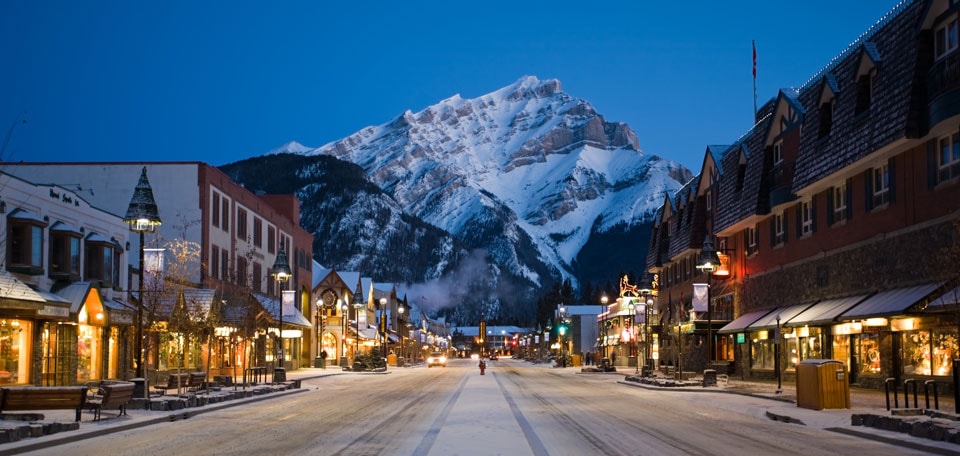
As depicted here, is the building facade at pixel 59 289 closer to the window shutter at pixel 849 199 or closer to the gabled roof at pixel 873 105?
the gabled roof at pixel 873 105

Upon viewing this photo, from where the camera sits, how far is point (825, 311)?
129ft

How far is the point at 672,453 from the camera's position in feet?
56.5

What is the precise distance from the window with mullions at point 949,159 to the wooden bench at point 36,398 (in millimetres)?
25978

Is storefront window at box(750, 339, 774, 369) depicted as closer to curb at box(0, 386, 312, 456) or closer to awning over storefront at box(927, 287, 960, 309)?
awning over storefront at box(927, 287, 960, 309)

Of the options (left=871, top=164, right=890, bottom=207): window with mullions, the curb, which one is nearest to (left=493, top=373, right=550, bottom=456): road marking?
the curb

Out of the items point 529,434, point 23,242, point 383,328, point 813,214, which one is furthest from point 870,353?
point 383,328

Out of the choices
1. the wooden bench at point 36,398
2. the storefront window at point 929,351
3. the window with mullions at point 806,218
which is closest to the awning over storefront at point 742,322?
the window with mullions at point 806,218

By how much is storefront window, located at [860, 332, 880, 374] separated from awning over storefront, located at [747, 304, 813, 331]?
5.76 metres

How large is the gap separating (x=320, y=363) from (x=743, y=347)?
42987 mm

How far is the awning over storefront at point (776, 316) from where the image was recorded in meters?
44.1

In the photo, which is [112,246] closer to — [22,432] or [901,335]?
[22,432]

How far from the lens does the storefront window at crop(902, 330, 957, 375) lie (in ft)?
101

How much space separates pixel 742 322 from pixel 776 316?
7.64m

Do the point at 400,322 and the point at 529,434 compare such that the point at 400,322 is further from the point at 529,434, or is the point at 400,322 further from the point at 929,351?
the point at 529,434
